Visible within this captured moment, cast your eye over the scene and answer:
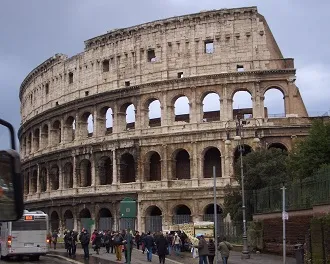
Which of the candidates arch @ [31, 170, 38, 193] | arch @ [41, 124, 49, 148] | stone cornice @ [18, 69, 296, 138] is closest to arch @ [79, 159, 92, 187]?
stone cornice @ [18, 69, 296, 138]

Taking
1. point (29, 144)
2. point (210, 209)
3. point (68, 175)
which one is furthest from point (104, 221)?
point (29, 144)

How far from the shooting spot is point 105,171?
42625 millimetres

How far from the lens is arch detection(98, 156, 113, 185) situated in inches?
1646

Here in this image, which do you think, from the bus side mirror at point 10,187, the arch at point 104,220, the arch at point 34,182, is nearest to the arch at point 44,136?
the arch at point 34,182

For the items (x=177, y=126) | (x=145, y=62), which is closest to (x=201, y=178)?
(x=177, y=126)

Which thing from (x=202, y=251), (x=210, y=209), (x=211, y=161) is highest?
(x=211, y=161)

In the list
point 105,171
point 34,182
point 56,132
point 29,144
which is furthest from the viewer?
point 29,144

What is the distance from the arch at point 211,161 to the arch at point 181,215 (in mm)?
2761

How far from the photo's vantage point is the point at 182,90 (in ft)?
128

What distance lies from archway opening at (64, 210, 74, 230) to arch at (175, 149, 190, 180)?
32.3 feet

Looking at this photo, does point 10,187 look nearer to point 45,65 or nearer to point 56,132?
point 56,132

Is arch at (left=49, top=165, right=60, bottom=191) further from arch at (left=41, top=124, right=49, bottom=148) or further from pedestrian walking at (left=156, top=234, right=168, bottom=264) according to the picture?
pedestrian walking at (left=156, top=234, right=168, bottom=264)

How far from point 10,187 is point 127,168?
38.1m

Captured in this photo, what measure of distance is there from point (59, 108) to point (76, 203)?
8.25 meters
